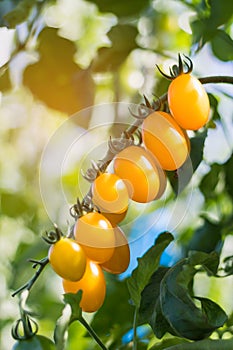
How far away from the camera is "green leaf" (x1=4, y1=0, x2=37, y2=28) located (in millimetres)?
935

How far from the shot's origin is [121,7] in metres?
0.97

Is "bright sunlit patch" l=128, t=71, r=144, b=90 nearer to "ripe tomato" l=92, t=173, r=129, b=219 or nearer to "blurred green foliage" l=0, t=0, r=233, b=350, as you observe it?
"blurred green foliage" l=0, t=0, r=233, b=350

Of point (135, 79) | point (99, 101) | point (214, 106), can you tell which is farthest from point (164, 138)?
point (135, 79)

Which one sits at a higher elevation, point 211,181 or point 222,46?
point 222,46

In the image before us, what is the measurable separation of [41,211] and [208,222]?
1.49 feet

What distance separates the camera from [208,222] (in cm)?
91

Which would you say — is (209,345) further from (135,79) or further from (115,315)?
(135,79)

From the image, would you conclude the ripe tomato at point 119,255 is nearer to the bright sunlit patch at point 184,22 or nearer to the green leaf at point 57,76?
the green leaf at point 57,76

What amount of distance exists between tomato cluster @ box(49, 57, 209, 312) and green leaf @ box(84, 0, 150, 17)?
1.07ft

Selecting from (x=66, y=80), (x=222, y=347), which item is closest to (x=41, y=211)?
(x=66, y=80)

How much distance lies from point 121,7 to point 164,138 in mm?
371

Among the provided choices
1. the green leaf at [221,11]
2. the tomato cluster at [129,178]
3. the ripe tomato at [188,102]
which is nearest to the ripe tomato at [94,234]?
the tomato cluster at [129,178]

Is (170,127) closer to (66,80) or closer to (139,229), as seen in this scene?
(139,229)

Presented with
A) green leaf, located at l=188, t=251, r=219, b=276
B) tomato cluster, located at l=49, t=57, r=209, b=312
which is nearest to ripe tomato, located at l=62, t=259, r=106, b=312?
tomato cluster, located at l=49, t=57, r=209, b=312
